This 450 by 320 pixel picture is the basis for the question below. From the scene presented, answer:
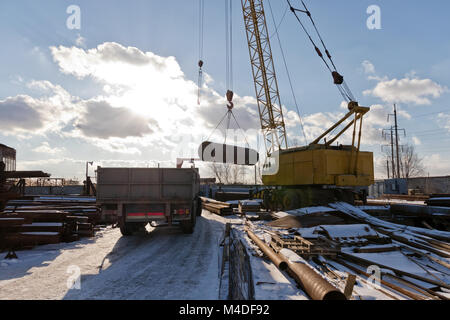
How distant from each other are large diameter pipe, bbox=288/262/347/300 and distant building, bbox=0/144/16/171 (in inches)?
1064

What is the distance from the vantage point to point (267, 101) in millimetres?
29141

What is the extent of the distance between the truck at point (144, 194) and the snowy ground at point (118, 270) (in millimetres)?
947

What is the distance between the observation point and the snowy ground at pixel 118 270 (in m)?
4.25

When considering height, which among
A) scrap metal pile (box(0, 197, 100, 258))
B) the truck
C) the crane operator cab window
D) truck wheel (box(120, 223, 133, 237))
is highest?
the crane operator cab window

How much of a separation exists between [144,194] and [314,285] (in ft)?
20.8

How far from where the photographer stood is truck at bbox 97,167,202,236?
27.2 feet

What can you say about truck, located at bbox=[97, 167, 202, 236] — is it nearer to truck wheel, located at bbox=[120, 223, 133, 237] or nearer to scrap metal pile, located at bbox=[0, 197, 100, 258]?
truck wheel, located at bbox=[120, 223, 133, 237]

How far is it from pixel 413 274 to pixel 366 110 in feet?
38.5

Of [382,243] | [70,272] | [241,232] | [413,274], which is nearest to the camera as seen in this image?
[413,274]

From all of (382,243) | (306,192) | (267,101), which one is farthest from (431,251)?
(267,101)

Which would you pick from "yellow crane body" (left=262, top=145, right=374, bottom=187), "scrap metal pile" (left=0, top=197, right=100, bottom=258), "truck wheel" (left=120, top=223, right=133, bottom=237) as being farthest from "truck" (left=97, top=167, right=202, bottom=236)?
"yellow crane body" (left=262, top=145, right=374, bottom=187)

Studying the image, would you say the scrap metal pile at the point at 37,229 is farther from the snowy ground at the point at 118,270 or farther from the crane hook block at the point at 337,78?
the crane hook block at the point at 337,78

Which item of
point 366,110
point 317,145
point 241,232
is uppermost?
point 366,110
